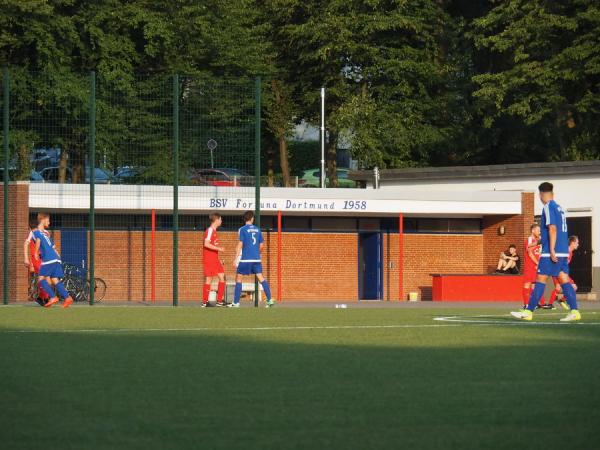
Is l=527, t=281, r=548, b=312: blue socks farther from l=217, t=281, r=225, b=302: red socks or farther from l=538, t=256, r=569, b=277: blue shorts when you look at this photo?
l=217, t=281, r=225, b=302: red socks

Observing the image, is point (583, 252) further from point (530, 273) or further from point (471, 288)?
point (530, 273)

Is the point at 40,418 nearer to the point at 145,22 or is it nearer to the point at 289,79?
the point at 145,22

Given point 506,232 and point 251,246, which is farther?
point 506,232

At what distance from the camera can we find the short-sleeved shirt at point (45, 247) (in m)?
26.1

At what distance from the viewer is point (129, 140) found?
113 feet

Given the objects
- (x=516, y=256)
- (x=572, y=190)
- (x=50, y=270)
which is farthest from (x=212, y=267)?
Result: (x=572, y=190)

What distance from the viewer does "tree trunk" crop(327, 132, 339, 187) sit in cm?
5931

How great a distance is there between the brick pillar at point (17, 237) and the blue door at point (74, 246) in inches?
70.7

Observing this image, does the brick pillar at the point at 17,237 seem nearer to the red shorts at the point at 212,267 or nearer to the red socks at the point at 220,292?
the red socks at the point at 220,292

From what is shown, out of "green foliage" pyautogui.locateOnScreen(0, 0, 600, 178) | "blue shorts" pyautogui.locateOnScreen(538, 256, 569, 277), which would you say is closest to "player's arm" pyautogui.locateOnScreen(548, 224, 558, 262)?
"blue shorts" pyautogui.locateOnScreen(538, 256, 569, 277)

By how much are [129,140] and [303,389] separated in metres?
25.5

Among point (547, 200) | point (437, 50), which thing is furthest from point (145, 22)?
point (547, 200)

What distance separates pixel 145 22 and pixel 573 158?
58.4 feet

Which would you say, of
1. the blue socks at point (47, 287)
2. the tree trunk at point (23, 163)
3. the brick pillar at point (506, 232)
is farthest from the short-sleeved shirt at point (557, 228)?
the brick pillar at point (506, 232)
